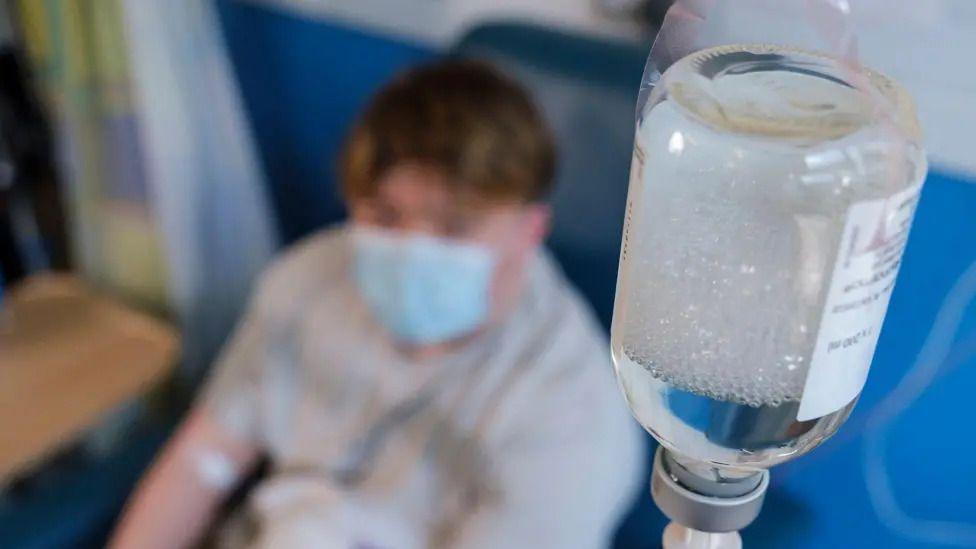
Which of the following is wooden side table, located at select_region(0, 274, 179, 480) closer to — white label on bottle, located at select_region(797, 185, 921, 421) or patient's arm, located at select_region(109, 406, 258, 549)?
patient's arm, located at select_region(109, 406, 258, 549)

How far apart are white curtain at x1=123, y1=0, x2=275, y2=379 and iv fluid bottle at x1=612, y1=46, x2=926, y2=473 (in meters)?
1.17

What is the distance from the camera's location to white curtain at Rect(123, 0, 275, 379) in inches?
53.8

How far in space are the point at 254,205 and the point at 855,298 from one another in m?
1.35

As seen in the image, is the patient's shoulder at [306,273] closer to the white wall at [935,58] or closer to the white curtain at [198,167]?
the white curtain at [198,167]

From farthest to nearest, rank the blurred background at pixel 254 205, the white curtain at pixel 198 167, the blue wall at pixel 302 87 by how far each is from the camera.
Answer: the blue wall at pixel 302 87 < the white curtain at pixel 198 167 < the blurred background at pixel 254 205

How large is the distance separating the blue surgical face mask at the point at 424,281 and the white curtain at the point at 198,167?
1.65ft

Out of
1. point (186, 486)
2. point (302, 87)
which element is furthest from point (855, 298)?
point (302, 87)

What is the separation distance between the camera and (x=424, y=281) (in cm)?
99

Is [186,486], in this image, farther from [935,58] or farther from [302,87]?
[935,58]

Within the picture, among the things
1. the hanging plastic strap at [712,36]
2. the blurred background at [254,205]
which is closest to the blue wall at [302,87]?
the blurred background at [254,205]

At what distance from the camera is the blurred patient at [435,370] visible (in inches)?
38.4

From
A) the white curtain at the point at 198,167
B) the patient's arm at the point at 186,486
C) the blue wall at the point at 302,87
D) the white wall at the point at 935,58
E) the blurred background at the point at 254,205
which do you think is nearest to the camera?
the white wall at the point at 935,58

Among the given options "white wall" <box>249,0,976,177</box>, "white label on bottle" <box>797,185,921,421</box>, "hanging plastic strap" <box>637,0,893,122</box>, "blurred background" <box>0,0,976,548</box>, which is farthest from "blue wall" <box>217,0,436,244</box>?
"white label on bottle" <box>797,185,921,421</box>

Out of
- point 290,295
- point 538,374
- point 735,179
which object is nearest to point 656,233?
point 735,179
